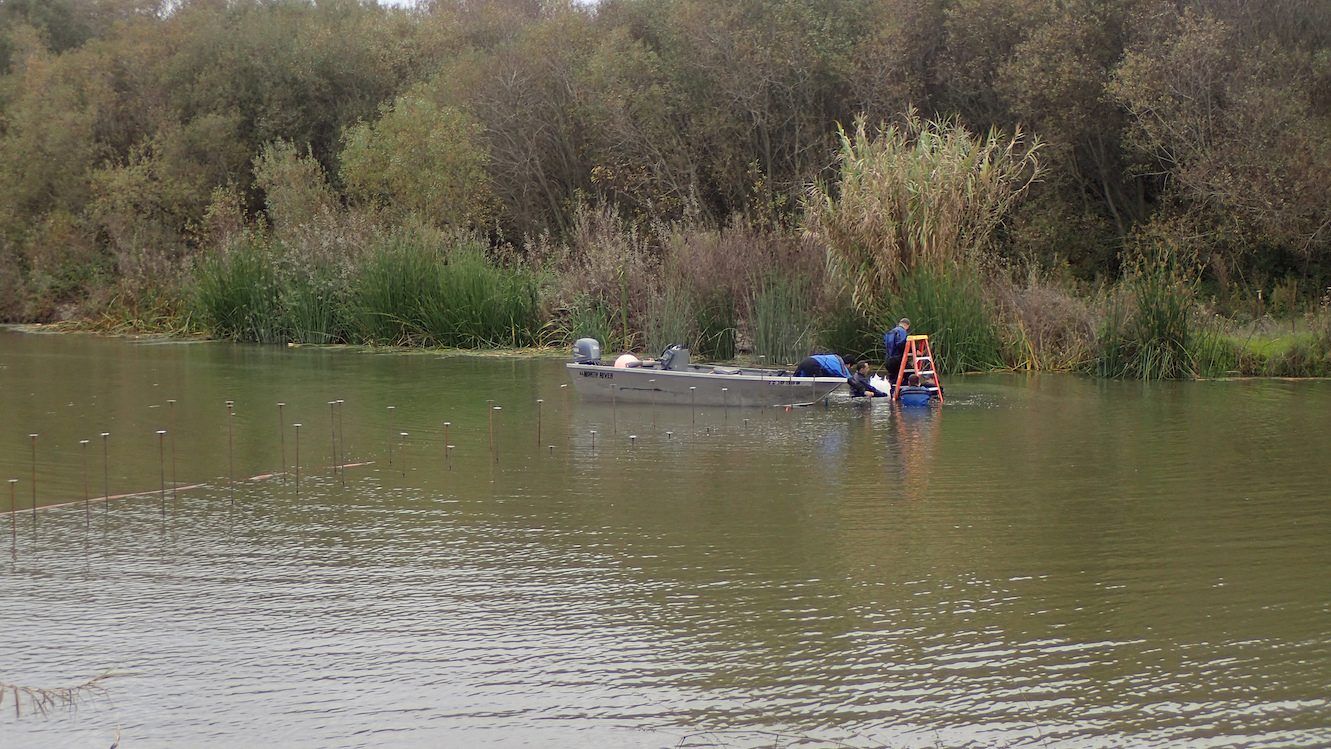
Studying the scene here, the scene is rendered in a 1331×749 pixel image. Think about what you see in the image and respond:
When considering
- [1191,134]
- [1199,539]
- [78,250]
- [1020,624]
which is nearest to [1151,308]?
[1191,134]

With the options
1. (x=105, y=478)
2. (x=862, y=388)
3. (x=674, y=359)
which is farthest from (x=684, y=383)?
(x=105, y=478)

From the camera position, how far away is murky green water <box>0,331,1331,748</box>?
651cm

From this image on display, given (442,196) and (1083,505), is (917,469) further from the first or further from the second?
(442,196)

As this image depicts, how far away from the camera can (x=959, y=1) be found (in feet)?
104

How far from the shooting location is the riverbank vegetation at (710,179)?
2273 centimetres

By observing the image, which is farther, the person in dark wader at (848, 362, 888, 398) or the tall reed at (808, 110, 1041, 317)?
the tall reed at (808, 110, 1041, 317)

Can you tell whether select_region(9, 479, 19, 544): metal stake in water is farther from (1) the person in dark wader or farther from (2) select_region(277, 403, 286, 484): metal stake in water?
(1) the person in dark wader

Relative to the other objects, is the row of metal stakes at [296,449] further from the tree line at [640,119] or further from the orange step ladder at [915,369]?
the tree line at [640,119]

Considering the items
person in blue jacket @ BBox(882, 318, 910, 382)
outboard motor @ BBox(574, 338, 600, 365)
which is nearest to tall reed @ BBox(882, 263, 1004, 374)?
person in blue jacket @ BBox(882, 318, 910, 382)

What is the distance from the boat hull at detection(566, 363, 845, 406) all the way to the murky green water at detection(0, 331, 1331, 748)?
1512 mm

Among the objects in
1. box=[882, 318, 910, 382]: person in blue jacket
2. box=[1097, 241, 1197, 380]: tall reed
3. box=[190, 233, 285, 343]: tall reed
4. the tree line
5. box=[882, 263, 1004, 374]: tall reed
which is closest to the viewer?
box=[882, 318, 910, 382]: person in blue jacket

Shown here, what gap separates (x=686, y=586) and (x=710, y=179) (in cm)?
2875

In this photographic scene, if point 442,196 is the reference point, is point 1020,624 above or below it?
below

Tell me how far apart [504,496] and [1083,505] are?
174 inches
